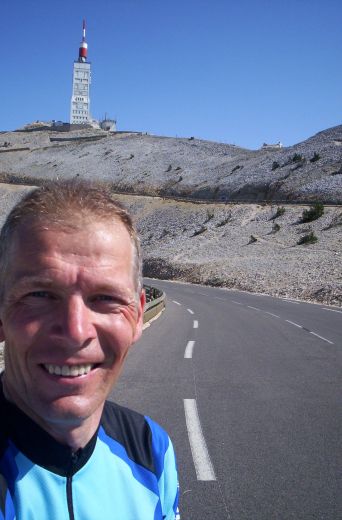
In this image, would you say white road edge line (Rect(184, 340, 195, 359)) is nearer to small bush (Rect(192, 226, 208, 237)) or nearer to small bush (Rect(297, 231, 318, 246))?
small bush (Rect(297, 231, 318, 246))

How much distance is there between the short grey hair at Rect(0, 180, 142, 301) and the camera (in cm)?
176

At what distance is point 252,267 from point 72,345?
138ft

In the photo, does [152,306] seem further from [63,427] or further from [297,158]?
[297,158]

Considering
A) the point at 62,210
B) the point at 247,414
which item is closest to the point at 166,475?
the point at 62,210

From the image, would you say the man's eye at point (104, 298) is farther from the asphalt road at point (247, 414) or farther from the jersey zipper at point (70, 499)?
the asphalt road at point (247, 414)

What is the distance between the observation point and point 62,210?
1777 millimetres

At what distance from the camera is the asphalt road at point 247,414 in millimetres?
4367

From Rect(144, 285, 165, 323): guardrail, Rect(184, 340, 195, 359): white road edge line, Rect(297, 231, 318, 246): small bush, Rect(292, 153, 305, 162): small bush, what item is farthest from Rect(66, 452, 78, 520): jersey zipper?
Rect(292, 153, 305, 162): small bush

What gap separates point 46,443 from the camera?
176 centimetres

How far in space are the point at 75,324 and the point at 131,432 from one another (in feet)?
2.41

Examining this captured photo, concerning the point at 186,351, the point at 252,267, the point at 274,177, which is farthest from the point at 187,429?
the point at 274,177

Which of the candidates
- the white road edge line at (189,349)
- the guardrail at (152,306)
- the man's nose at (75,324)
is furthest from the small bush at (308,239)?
the man's nose at (75,324)

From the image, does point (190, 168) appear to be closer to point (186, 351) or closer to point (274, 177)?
point (274, 177)

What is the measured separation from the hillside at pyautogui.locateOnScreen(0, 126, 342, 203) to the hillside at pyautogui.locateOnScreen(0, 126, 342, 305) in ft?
0.74
